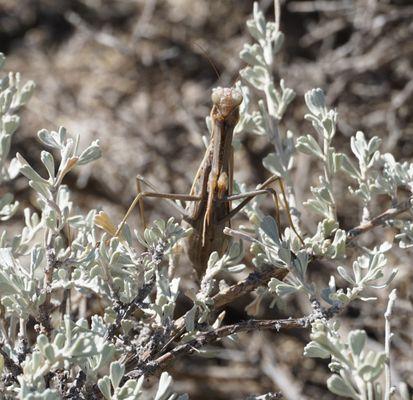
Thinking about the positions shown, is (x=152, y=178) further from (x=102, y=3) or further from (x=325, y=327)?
(x=325, y=327)

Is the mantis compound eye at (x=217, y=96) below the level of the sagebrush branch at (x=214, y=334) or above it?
above

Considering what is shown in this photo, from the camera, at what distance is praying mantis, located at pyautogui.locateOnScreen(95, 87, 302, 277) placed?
1843mm

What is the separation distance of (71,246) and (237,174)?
92.3 inches

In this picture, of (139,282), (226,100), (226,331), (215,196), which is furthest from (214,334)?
(226,100)

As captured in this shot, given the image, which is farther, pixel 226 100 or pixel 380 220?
pixel 226 100

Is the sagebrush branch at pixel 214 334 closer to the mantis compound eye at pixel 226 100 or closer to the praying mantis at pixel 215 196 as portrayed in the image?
the praying mantis at pixel 215 196

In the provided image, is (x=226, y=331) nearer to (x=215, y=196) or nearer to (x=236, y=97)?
(x=215, y=196)

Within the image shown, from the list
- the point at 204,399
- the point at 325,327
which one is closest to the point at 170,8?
the point at 204,399

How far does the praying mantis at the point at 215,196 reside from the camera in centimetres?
184

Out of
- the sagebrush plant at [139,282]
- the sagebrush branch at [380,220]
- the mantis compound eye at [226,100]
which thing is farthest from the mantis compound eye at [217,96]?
the sagebrush branch at [380,220]

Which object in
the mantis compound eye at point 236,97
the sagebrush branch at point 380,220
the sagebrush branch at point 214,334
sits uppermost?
the mantis compound eye at point 236,97

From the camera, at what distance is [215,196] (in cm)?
188

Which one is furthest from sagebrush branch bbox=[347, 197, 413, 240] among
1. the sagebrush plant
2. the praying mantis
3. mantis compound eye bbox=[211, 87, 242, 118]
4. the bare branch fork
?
mantis compound eye bbox=[211, 87, 242, 118]

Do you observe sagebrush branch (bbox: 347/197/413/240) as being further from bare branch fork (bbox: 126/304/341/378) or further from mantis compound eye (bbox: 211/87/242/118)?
mantis compound eye (bbox: 211/87/242/118)
